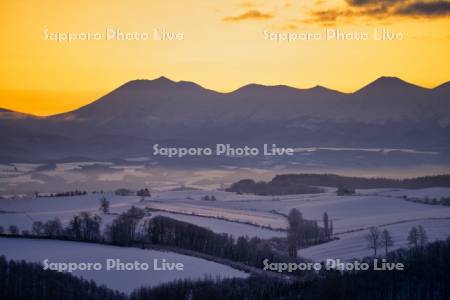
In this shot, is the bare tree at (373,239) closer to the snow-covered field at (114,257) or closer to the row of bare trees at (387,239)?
the row of bare trees at (387,239)

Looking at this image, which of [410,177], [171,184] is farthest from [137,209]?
[410,177]

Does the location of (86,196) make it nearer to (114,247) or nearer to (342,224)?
(342,224)

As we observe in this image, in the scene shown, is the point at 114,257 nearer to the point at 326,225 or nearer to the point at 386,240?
the point at 386,240

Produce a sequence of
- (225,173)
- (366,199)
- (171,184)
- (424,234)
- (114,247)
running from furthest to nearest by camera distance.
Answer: (225,173), (171,184), (366,199), (424,234), (114,247)

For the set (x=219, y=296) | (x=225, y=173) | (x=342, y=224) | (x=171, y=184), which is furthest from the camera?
(x=225, y=173)

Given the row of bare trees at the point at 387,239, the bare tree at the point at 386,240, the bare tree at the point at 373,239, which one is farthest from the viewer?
the bare tree at the point at 373,239

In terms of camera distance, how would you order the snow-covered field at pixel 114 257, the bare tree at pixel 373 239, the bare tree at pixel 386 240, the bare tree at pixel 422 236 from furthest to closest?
the bare tree at pixel 373 239
the bare tree at pixel 386 240
the bare tree at pixel 422 236
the snow-covered field at pixel 114 257

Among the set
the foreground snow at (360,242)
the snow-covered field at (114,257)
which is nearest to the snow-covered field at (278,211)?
the foreground snow at (360,242)
